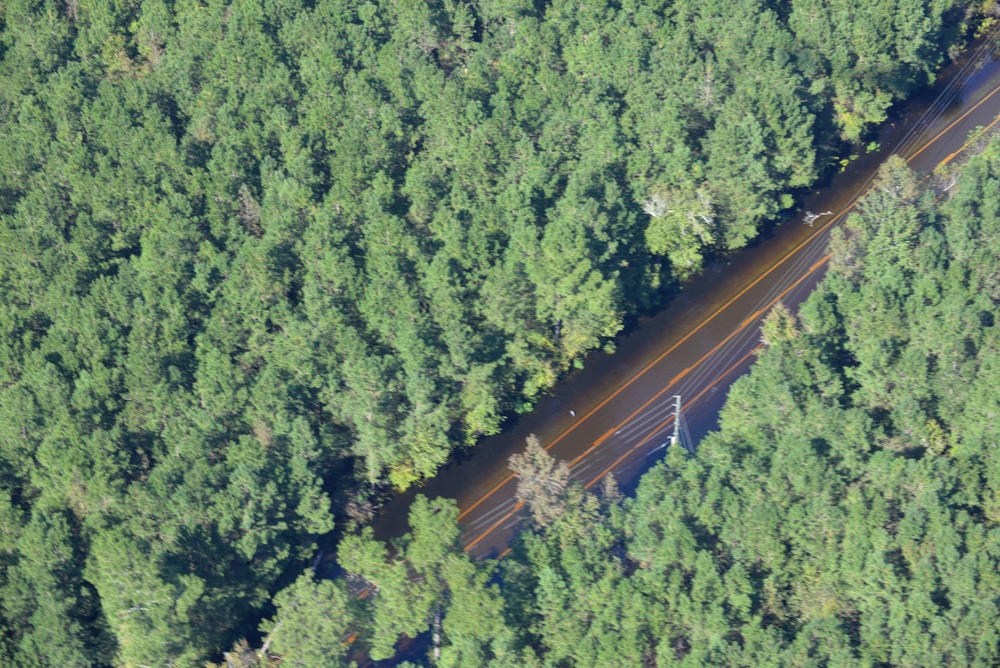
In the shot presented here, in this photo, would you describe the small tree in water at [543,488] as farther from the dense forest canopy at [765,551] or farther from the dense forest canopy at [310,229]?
the dense forest canopy at [310,229]

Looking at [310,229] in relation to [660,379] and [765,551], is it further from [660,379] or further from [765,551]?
[765,551]

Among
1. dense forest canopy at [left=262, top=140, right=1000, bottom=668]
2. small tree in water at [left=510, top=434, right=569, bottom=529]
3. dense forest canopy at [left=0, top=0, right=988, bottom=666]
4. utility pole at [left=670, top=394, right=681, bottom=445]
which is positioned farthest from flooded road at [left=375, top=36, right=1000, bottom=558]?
small tree in water at [left=510, top=434, right=569, bottom=529]

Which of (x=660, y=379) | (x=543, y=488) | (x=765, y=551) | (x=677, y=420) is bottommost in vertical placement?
(x=765, y=551)

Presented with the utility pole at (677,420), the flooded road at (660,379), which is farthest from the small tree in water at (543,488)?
the utility pole at (677,420)

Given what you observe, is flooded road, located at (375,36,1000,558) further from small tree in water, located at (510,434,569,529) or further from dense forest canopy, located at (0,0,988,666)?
small tree in water, located at (510,434,569,529)

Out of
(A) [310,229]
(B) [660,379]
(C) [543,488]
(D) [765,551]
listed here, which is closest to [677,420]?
(B) [660,379]

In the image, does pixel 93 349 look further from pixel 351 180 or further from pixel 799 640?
pixel 799 640
